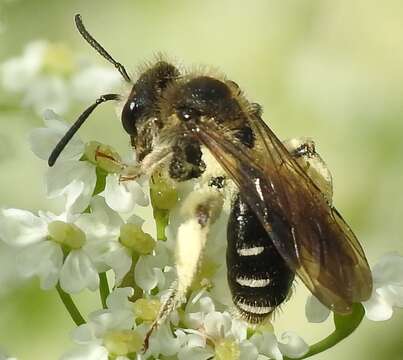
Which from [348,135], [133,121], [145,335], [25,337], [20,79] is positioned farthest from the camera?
[348,135]

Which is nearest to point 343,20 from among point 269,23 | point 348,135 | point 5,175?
point 269,23

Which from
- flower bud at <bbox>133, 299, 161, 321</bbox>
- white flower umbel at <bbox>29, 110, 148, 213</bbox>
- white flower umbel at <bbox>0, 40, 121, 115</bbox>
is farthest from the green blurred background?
flower bud at <bbox>133, 299, 161, 321</bbox>

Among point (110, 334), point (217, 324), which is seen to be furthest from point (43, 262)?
point (217, 324)

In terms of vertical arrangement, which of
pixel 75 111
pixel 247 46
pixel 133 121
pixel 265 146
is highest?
pixel 247 46

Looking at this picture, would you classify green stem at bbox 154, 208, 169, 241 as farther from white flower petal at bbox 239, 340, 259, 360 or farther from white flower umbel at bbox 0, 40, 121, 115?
white flower umbel at bbox 0, 40, 121, 115

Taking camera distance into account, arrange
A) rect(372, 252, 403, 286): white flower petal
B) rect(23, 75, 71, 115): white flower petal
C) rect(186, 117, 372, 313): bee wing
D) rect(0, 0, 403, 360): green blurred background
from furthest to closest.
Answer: rect(0, 0, 403, 360): green blurred background, rect(23, 75, 71, 115): white flower petal, rect(372, 252, 403, 286): white flower petal, rect(186, 117, 372, 313): bee wing

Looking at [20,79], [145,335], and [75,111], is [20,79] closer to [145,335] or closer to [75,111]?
[75,111]
